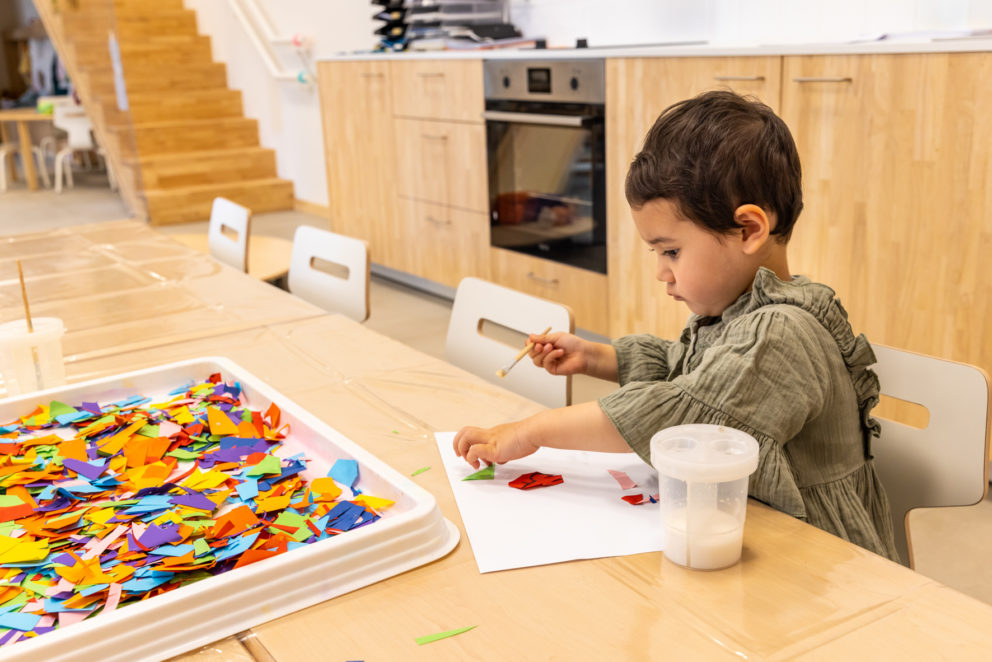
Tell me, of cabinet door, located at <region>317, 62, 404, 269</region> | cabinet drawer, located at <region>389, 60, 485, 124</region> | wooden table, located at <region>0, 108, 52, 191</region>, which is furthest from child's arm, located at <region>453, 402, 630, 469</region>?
wooden table, located at <region>0, 108, 52, 191</region>

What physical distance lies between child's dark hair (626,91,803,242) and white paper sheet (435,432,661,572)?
11.1 inches

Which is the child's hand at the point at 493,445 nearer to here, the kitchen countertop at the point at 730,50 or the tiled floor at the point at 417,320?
the tiled floor at the point at 417,320

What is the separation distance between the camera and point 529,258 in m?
3.29

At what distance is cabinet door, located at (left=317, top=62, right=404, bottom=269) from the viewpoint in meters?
3.94

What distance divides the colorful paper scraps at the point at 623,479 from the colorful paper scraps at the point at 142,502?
0.80 feet

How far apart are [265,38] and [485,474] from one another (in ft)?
18.3

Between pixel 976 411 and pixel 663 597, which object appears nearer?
pixel 663 597

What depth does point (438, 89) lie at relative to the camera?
3527mm

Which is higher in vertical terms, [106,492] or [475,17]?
[475,17]

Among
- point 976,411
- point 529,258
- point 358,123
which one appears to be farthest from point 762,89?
point 358,123

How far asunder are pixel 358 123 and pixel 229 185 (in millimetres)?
2367

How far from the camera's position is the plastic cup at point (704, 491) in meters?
0.73

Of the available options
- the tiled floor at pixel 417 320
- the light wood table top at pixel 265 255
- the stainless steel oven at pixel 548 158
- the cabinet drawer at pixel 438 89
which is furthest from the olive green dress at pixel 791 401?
the cabinet drawer at pixel 438 89

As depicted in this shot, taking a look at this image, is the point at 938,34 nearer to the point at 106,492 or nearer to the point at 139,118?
the point at 106,492
